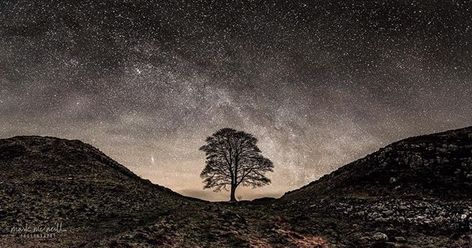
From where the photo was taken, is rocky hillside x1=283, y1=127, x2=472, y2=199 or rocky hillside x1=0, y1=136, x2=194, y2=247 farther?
rocky hillside x1=283, y1=127, x2=472, y2=199

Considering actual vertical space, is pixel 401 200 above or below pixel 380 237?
above

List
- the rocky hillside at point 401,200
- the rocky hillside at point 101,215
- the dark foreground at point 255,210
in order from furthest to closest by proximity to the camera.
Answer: the rocky hillside at point 401,200, the dark foreground at point 255,210, the rocky hillside at point 101,215

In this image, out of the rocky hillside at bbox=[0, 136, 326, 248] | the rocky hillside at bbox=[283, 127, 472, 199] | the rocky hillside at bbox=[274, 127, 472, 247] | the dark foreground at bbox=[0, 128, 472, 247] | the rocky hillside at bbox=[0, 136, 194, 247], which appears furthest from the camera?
the rocky hillside at bbox=[283, 127, 472, 199]

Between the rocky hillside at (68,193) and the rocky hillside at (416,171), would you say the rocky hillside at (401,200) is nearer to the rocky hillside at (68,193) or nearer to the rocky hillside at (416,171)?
the rocky hillside at (416,171)

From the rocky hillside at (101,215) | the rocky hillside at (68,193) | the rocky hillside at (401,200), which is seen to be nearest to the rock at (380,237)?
the rocky hillside at (401,200)

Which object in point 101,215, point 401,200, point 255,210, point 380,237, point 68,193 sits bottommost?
point 380,237

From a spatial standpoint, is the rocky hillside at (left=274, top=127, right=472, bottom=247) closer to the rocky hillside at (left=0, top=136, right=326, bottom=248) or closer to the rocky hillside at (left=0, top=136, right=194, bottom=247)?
the rocky hillside at (left=0, top=136, right=326, bottom=248)

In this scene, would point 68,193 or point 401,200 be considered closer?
point 401,200

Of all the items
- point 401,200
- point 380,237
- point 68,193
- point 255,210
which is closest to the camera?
point 380,237

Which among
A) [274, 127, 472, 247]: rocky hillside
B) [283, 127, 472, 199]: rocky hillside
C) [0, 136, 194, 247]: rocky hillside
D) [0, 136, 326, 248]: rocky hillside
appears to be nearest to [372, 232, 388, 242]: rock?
[274, 127, 472, 247]: rocky hillside

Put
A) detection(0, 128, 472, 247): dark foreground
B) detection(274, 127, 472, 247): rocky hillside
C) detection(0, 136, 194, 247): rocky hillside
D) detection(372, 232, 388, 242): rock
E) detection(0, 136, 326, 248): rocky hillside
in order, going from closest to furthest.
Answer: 1. detection(0, 136, 326, 248): rocky hillside
2. detection(0, 128, 472, 247): dark foreground
3. detection(372, 232, 388, 242): rock
4. detection(274, 127, 472, 247): rocky hillside
5. detection(0, 136, 194, 247): rocky hillside

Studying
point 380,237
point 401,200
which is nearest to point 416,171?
point 401,200

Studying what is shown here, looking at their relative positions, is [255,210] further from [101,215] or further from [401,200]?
[101,215]

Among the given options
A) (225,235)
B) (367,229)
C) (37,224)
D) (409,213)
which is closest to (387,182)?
(409,213)
